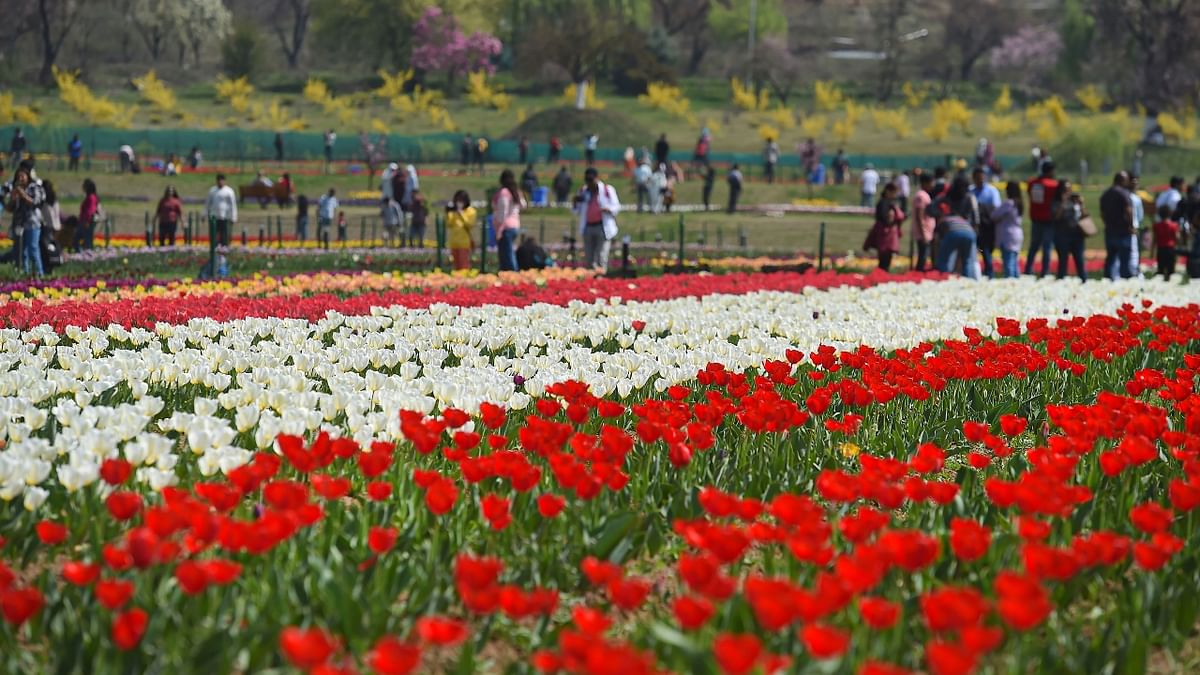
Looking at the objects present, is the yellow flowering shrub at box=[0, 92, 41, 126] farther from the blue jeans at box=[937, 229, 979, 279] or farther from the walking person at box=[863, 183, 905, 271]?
the blue jeans at box=[937, 229, 979, 279]

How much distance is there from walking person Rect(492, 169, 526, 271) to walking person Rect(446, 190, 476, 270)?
642 mm

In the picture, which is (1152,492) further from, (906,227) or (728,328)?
(906,227)

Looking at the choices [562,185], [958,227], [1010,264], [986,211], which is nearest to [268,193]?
[562,185]

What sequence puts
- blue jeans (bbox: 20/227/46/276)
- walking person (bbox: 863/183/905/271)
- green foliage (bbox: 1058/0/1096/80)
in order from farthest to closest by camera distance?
green foliage (bbox: 1058/0/1096/80), walking person (bbox: 863/183/905/271), blue jeans (bbox: 20/227/46/276)

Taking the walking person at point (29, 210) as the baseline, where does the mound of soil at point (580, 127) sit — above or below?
above

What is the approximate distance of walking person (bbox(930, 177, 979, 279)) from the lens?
18.2 m

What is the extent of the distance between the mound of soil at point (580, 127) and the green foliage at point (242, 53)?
34297 millimetres

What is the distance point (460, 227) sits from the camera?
19922 mm

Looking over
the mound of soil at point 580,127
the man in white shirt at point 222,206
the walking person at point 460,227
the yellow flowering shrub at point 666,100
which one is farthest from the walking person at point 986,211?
the yellow flowering shrub at point 666,100

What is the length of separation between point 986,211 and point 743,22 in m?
92.5

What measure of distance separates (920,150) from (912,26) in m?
63.9

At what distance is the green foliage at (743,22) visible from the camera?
10438 cm

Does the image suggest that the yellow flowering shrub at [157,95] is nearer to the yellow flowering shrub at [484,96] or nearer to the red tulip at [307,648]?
the yellow flowering shrub at [484,96]

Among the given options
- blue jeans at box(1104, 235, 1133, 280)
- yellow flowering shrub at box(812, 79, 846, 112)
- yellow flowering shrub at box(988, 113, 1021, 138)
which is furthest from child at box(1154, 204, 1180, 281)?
yellow flowering shrub at box(812, 79, 846, 112)
